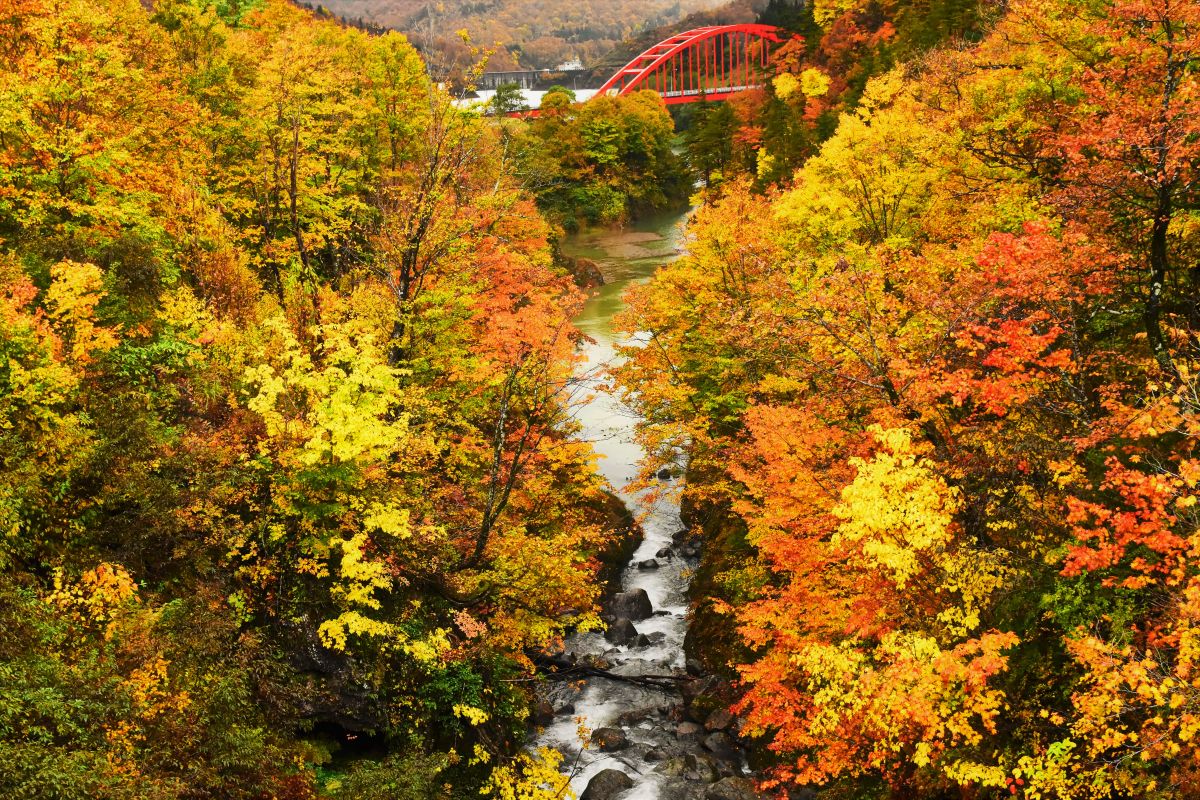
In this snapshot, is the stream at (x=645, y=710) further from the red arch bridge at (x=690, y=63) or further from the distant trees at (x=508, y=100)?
the red arch bridge at (x=690, y=63)

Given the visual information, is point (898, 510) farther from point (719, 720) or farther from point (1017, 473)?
point (719, 720)

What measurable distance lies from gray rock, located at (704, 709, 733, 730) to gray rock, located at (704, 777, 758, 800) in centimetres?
188

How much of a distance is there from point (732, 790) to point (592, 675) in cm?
642

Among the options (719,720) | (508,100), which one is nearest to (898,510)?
(719,720)

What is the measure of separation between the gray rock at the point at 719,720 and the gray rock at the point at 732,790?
1.88m

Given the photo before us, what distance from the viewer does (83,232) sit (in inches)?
687

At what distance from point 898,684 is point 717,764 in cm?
863

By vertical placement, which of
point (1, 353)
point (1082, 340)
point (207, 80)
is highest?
point (207, 80)

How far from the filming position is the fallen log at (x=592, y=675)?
72.3 feet

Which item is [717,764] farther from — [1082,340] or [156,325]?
[156,325]

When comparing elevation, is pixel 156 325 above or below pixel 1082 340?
above

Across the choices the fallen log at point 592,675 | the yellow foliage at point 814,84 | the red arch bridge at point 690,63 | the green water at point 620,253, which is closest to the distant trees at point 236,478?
the fallen log at point 592,675

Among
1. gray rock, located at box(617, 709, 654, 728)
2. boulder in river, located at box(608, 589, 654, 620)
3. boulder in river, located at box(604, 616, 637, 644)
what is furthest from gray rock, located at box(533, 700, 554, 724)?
boulder in river, located at box(608, 589, 654, 620)

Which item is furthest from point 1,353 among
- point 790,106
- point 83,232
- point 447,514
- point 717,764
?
point 790,106
